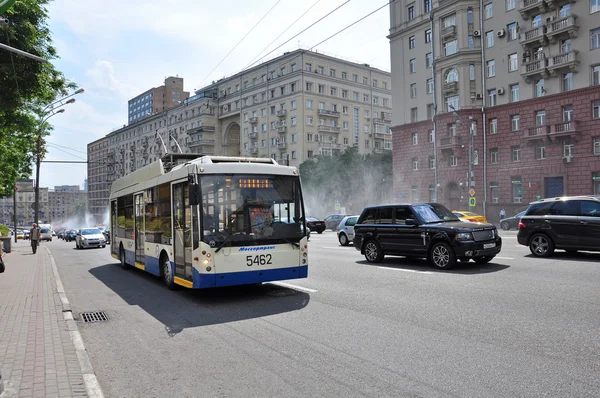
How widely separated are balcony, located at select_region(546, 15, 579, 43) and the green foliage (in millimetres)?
30919

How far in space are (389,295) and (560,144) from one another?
119 ft

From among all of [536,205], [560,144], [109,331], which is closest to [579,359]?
[109,331]

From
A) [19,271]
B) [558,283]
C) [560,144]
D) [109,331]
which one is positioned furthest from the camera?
[560,144]

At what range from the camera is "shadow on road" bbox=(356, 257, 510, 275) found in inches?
477

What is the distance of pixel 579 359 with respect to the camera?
16.8ft

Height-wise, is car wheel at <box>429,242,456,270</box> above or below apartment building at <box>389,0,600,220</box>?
below

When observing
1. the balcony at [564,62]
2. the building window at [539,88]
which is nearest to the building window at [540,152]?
the building window at [539,88]

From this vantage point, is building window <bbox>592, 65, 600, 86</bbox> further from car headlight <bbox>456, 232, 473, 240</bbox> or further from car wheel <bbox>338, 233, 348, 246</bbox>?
car headlight <bbox>456, 232, 473, 240</bbox>

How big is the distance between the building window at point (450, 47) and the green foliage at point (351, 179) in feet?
72.5

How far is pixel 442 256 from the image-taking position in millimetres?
12680

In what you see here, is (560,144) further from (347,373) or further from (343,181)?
(347,373)

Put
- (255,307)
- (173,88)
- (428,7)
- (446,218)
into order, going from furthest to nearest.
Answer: (173,88) < (428,7) < (446,218) < (255,307)

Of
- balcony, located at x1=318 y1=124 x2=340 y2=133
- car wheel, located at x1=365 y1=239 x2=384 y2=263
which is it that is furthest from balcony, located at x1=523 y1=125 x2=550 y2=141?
balcony, located at x1=318 y1=124 x2=340 y2=133

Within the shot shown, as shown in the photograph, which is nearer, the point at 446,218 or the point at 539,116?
the point at 446,218
